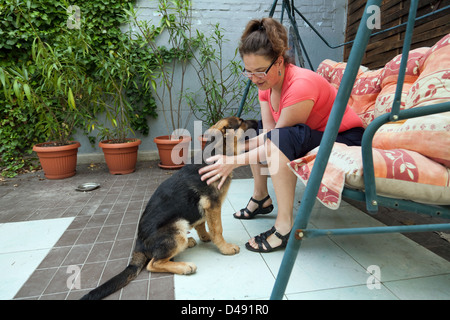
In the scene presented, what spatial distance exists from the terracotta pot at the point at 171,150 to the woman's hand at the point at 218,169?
8.60 feet

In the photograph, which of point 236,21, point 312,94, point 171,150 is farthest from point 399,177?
point 236,21

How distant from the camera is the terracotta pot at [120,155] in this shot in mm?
4117

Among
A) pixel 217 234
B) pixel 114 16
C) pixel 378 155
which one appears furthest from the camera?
pixel 114 16

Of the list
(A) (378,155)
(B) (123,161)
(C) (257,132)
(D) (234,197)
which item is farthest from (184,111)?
(A) (378,155)

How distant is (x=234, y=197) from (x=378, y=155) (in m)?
1.94

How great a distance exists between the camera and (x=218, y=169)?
1.78 meters

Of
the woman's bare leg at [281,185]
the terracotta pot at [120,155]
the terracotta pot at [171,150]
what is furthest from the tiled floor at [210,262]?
the terracotta pot at [171,150]

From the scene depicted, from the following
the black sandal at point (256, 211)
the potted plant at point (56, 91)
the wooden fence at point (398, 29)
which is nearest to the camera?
the black sandal at point (256, 211)

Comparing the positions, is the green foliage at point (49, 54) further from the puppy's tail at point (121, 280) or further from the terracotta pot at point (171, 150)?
the puppy's tail at point (121, 280)

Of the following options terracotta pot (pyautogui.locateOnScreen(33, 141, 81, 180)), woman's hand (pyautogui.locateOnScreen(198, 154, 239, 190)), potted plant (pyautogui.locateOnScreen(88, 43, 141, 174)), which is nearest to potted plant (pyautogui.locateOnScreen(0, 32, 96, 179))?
terracotta pot (pyautogui.locateOnScreen(33, 141, 81, 180))

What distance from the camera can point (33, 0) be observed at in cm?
408

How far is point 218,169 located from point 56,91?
3179mm

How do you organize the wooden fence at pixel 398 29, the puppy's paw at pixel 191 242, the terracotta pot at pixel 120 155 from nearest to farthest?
the puppy's paw at pixel 191 242 < the wooden fence at pixel 398 29 < the terracotta pot at pixel 120 155
